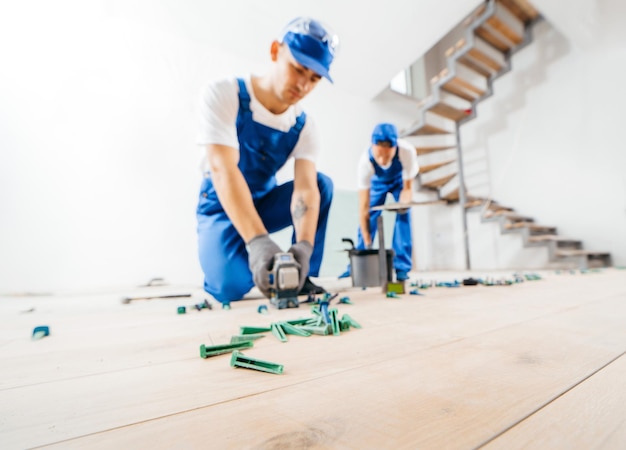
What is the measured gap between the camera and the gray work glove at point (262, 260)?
3.89 feet

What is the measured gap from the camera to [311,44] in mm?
1252

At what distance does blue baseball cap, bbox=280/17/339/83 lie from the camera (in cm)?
125

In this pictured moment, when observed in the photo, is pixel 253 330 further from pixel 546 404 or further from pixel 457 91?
pixel 457 91

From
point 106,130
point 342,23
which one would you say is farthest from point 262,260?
point 342,23

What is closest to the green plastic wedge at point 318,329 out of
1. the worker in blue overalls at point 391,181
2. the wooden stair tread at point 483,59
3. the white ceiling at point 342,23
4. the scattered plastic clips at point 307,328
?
the scattered plastic clips at point 307,328

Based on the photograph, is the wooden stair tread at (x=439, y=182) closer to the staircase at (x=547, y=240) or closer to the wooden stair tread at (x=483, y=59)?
the staircase at (x=547, y=240)

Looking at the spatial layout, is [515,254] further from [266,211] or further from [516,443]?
[516,443]

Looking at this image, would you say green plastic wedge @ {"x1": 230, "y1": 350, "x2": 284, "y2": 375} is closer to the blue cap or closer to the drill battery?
the drill battery

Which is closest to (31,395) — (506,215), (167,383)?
(167,383)

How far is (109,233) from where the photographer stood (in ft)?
9.12

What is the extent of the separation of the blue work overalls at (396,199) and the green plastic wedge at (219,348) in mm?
1710

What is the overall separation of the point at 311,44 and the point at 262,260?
81 cm

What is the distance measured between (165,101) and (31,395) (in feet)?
10.2

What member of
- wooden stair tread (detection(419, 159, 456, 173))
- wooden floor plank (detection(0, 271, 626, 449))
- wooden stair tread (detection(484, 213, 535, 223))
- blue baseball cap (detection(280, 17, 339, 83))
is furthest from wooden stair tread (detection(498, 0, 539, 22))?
wooden floor plank (detection(0, 271, 626, 449))
